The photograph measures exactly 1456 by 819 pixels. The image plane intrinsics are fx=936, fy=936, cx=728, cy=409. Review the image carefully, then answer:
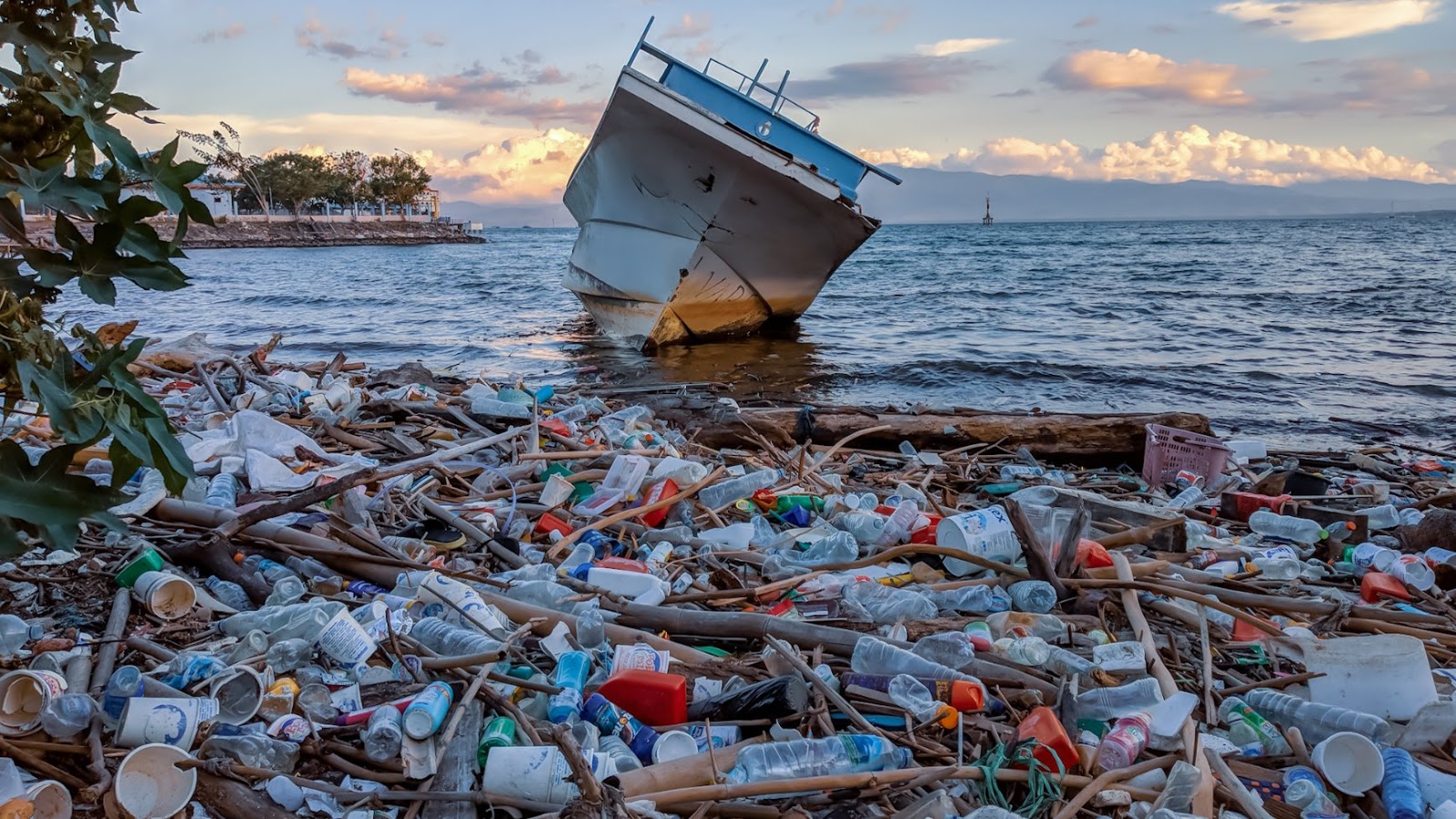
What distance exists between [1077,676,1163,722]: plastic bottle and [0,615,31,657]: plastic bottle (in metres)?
2.59

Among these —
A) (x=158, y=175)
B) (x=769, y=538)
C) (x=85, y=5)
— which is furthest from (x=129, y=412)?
(x=769, y=538)

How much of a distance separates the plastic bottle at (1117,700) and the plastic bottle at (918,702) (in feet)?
1.26

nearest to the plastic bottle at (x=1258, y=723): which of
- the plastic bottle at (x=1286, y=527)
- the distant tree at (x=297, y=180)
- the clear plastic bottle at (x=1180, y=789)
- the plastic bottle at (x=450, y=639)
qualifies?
the clear plastic bottle at (x=1180, y=789)

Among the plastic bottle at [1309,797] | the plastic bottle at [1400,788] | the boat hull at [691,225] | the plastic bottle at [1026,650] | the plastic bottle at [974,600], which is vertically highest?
the boat hull at [691,225]

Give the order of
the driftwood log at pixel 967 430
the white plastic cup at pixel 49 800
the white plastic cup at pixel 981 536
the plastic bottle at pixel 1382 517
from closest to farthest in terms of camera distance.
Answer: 1. the white plastic cup at pixel 49 800
2. the white plastic cup at pixel 981 536
3. the plastic bottle at pixel 1382 517
4. the driftwood log at pixel 967 430

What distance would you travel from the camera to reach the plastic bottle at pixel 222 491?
11.7ft

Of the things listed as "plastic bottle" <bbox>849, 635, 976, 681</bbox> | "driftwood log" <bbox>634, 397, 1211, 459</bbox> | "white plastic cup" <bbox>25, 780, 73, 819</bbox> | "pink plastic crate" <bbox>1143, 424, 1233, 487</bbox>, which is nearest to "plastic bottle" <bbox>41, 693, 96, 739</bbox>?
"white plastic cup" <bbox>25, 780, 73, 819</bbox>

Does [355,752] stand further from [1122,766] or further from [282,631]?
[1122,766]

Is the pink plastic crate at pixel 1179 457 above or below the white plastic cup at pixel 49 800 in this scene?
below

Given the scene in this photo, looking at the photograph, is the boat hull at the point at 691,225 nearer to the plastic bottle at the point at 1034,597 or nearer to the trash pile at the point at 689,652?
the trash pile at the point at 689,652

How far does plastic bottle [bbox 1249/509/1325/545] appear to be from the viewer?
436 centimetres

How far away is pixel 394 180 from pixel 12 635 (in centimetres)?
9435

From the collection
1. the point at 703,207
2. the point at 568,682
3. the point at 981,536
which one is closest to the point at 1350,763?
the point at 981,536

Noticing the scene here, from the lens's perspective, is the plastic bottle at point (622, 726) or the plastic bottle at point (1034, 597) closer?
the plastic bottle at point (622, 726)
